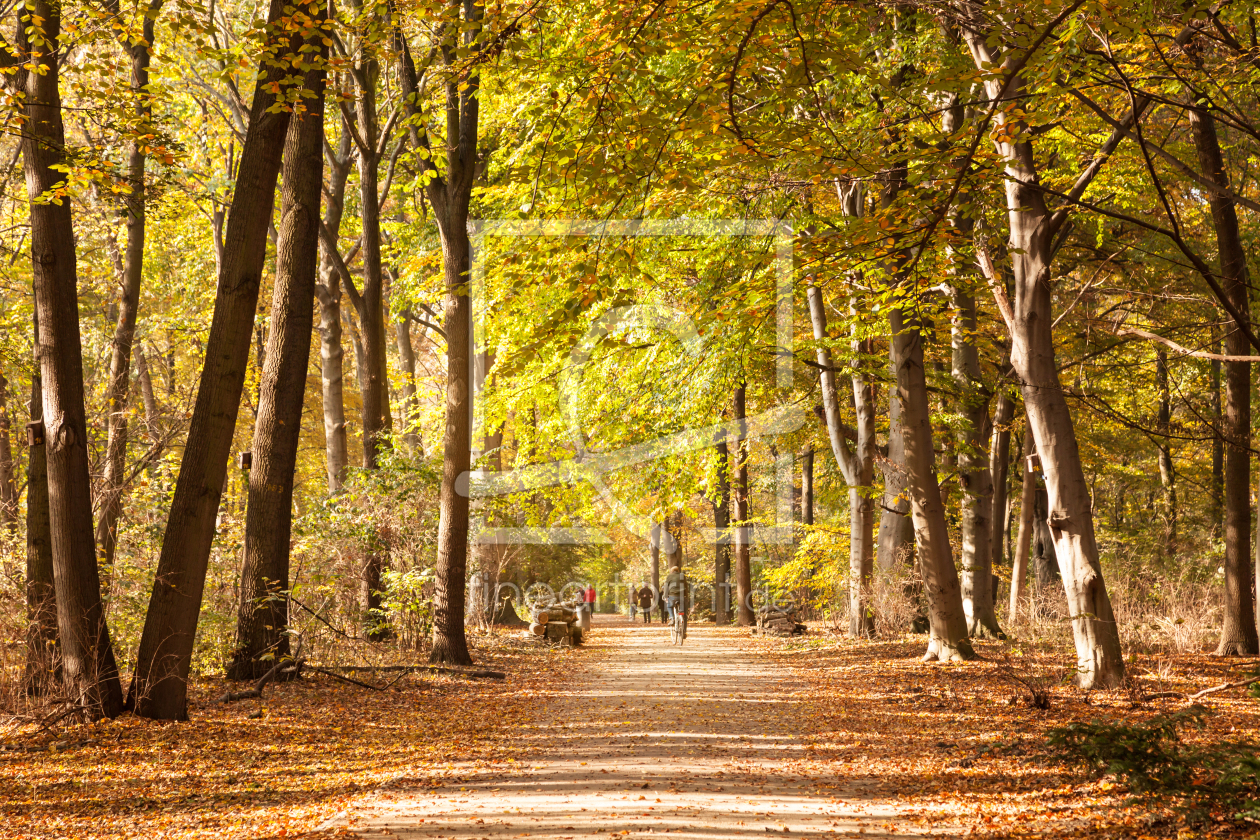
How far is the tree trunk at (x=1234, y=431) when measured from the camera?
1162cm

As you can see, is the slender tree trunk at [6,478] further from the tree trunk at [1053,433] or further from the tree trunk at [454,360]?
the tree trunk at [1053,433]

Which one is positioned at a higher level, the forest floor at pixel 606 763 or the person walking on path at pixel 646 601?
the forest floor at pixel 606 763

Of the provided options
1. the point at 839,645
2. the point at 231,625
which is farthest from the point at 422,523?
the point at 839,645

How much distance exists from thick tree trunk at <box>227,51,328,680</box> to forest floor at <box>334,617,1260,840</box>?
11.0 ft

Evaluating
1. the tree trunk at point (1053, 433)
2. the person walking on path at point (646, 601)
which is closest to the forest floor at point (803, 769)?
the tree trunk at point (1053, 433)

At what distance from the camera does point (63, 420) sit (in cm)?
794

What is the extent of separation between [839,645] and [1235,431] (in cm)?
760

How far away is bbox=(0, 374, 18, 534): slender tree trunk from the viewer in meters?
11.1

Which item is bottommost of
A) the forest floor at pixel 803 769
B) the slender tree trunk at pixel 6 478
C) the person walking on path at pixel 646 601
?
the person walking on path at pixel 646 601

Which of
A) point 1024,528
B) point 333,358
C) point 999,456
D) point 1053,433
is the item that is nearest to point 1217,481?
point 999,456

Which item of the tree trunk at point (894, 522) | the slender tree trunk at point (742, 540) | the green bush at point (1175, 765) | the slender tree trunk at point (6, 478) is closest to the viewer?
the green bush at point (1175, 765)

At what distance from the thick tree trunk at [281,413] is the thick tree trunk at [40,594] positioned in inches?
76.7

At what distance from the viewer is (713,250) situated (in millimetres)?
13383

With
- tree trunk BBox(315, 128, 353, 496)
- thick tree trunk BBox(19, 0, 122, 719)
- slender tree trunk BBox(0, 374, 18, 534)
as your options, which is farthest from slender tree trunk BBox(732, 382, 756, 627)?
thick tree trunk BBox(19, 0, 122, 719)
